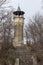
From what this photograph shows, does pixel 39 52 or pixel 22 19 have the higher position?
pixel 22 19

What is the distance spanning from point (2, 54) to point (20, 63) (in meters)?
4.01

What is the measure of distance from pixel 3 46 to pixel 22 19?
13.9 m

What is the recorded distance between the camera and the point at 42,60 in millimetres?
30734

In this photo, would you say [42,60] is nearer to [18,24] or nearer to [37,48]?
[37,48]

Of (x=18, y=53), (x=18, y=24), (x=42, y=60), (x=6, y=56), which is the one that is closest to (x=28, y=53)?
(x=18, y=53)

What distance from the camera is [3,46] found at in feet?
97.6

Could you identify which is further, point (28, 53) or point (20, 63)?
point (28, 53)

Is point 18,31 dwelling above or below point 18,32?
above

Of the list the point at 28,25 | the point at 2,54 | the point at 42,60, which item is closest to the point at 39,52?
the point at 42,60

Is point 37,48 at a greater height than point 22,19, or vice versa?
point 22,19

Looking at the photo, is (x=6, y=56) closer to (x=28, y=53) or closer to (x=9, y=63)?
(x=9, y=63)

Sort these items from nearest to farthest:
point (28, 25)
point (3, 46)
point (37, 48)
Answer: point (3, 46) → point (37, 48) → point (28, 25)

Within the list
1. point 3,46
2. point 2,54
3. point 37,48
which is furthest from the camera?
point 37,48

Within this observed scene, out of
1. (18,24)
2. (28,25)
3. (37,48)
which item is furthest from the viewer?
(28,25)
